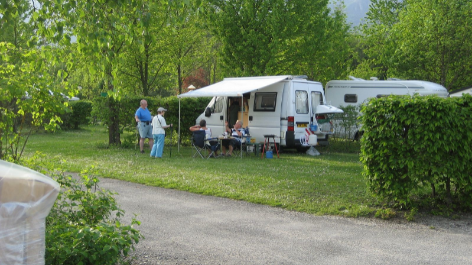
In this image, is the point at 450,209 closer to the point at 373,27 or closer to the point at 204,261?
the point at 204,261

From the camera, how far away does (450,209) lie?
23.4 ft

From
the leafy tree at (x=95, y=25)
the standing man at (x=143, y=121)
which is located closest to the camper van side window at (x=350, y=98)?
the standing man at (x=143, y=121)

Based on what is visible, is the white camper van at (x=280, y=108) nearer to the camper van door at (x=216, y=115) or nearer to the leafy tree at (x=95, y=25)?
the camper van door at (x=216, y=115)

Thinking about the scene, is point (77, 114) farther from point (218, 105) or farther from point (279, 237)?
point (279, 237)

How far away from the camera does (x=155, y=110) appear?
16.8 metres

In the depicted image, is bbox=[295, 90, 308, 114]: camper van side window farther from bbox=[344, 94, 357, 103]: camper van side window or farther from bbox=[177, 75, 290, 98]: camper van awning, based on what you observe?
bbox=[344, 94, 357, 103]: camper van side window

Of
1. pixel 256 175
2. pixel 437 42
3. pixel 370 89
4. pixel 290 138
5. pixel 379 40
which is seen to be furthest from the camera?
pixel 379 40

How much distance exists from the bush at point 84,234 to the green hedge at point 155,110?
11.1 m

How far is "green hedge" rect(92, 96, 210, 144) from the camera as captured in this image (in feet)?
53.3

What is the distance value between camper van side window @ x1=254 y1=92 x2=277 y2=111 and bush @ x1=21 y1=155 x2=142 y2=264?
10.0m

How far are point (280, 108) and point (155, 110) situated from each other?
462 centimetres

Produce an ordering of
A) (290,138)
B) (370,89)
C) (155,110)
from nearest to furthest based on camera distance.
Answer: (290,138)
(155,110)
(370,89)

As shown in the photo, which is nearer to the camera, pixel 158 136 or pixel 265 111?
pixel 158 136

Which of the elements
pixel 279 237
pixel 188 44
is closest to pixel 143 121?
pixel 279 237
